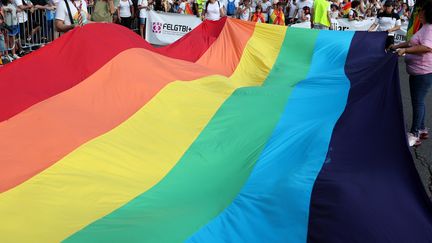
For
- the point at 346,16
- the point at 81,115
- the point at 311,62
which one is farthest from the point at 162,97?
the point at 346,16

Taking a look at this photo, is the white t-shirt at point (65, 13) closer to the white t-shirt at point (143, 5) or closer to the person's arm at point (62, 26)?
the person's arm at point (62, 26)

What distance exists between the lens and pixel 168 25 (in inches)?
494

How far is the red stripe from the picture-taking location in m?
4.21

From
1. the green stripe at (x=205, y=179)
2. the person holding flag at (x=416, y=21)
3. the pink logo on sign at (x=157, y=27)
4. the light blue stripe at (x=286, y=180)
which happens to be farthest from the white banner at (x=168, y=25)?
the light blue stripe at (x=286, y=180)

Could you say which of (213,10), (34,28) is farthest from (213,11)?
(34,28)

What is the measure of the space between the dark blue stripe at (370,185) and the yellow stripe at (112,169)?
119 cm

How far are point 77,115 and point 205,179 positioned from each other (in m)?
1.28

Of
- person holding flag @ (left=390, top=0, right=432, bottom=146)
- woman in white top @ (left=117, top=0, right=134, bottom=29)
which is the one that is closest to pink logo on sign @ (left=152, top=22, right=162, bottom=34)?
woman in white top @ (left=117, top=0, right=134, bottom=29)

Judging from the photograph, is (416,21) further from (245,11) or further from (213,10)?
(245,11)

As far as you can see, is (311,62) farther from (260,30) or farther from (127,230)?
(127,230)

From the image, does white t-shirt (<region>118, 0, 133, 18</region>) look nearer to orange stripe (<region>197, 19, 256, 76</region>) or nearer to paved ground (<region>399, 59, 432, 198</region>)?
orange stripe (<region>197, 19, 256, 76</region>)

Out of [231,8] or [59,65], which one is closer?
[59,65]

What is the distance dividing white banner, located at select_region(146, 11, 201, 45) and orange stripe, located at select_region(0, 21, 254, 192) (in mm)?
7432

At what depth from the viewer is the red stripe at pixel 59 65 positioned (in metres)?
4.21
